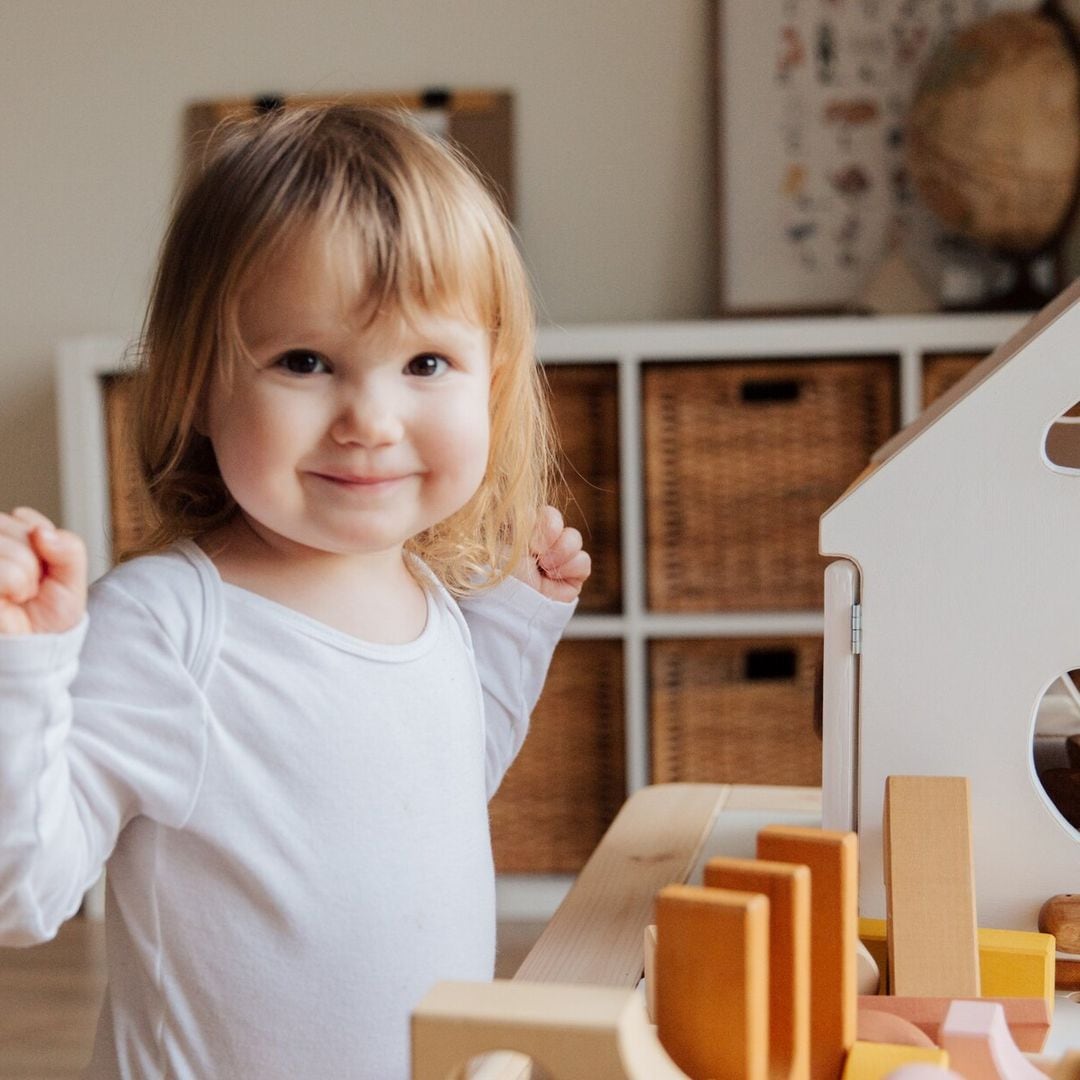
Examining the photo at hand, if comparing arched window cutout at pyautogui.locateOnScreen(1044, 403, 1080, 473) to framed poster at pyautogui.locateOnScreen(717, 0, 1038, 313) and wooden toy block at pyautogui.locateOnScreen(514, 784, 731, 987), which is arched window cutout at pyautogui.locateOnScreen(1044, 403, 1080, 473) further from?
framed poster at pyautogui.locateOnScreen(717, 0, 1038, 313)

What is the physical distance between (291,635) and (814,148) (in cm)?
204

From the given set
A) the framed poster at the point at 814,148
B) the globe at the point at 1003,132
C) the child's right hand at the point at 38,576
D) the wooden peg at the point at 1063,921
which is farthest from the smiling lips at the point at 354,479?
the framed poster at the point at 814,148

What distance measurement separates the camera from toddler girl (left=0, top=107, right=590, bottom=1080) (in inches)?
22.6

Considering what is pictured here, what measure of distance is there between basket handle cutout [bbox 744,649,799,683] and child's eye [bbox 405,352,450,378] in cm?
165

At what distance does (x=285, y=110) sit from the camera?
0.65 m

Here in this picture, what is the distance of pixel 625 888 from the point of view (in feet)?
2.36

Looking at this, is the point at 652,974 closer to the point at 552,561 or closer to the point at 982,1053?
the point at 982,1053

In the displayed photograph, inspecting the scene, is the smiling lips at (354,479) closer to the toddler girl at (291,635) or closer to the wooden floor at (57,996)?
the toddler girl at (291,635)

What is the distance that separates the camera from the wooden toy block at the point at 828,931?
44 cm

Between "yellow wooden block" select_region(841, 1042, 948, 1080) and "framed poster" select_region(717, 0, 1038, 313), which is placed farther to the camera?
"framed poster" select_region(717, 0, 1038, 313)

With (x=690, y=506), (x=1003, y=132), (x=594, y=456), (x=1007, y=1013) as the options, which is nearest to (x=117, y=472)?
(x=594, y=456)

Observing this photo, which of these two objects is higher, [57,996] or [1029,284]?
[1029,284]

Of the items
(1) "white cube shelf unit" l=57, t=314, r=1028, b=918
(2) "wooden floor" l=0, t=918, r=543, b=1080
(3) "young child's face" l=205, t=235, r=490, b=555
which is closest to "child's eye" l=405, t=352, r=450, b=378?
(3) "young child's face" l=205, t=235, r=490, b=555

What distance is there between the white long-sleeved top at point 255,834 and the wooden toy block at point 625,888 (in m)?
0.06
